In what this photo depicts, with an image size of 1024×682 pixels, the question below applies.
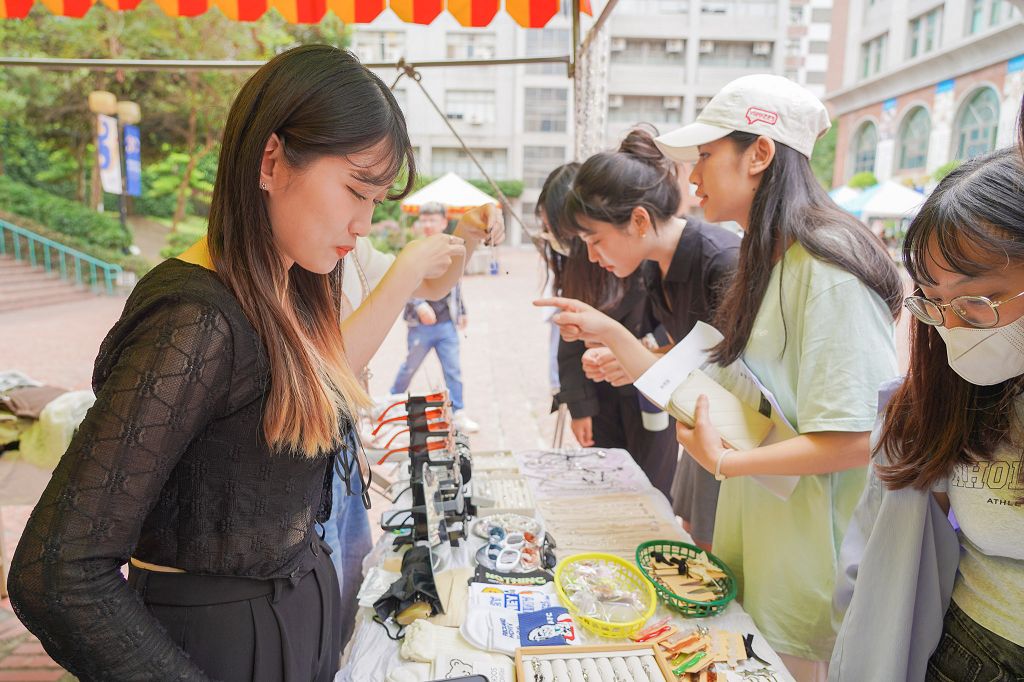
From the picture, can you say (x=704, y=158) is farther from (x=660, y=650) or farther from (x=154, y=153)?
(x=154, y=153)

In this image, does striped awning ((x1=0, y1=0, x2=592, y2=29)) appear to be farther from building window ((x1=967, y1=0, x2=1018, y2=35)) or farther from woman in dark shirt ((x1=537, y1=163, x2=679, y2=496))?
building window ((x1=967, y1=0, x2=1018, y2=35))

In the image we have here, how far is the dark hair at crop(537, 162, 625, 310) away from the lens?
2346 mm

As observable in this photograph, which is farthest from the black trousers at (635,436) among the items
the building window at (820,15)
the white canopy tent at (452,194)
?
the building window at (820,15)

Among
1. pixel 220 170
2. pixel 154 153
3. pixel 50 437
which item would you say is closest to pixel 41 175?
pixel 154 153

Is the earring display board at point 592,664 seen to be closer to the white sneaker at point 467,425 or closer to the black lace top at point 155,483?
the black lace top at point 155,483

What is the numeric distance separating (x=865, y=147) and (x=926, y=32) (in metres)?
4.34

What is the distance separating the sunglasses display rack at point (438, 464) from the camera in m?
1.47

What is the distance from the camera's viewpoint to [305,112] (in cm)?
82

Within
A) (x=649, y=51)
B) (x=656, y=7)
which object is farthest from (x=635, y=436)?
(x=656, y=7)

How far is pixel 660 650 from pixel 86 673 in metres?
→ 0.85

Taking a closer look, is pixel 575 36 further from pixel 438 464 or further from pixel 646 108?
pixel 646 108

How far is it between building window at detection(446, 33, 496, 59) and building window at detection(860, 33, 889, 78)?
1456 cm

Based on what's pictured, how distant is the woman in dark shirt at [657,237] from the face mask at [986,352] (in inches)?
35.3

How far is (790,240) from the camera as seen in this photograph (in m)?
1.34
